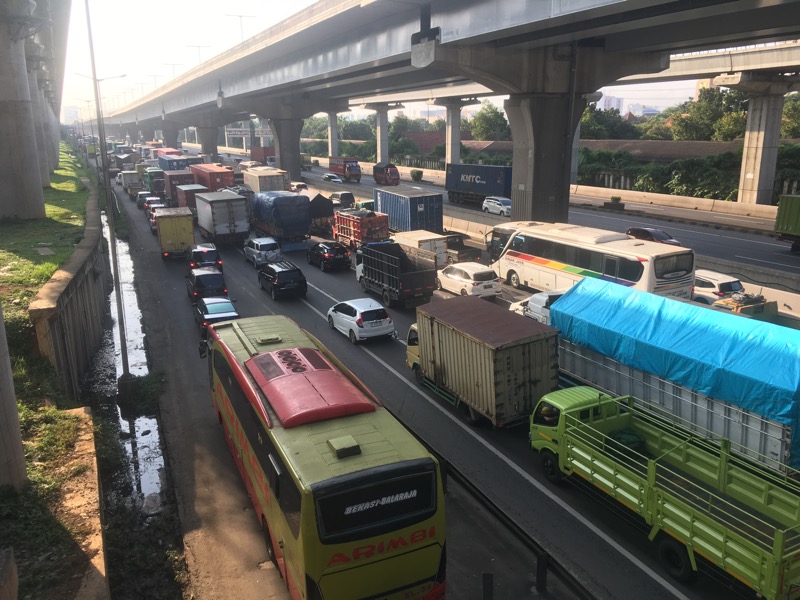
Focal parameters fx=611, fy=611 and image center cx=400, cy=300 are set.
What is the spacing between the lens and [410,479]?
8484 mm

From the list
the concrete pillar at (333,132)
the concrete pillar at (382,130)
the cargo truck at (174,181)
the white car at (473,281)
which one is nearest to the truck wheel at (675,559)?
the white car at (473,281)

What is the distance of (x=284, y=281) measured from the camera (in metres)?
27.3

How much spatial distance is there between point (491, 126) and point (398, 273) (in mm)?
88721

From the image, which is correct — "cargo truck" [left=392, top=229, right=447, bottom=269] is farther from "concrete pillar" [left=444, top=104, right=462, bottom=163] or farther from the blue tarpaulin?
"concrete pillar" [left=444, top=104, right=462, bottom=163]

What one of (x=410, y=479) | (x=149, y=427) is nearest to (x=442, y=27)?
(x=149, y=427)

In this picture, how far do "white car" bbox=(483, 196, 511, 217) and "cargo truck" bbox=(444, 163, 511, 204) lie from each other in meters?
1.45

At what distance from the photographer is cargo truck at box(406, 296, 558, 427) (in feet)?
47.0

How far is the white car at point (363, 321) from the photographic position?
21.8 meters

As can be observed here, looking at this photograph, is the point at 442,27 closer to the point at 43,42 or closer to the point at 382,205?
the point at 382,205

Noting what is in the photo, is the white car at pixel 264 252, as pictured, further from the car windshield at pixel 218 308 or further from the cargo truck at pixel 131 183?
the cargo truck at pixel 131 183

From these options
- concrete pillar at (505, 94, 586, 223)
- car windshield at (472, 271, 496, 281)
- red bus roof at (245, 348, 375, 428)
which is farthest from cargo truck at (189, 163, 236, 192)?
red bus roof at (245, 348, 375, 428)

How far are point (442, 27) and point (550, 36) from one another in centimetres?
465

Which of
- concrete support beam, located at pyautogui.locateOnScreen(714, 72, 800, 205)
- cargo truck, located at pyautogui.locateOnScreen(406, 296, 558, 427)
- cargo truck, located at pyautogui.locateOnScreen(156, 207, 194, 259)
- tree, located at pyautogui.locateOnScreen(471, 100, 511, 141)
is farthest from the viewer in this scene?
tree, located at pyautogui.locateOnScreen(471, 100, 511, 141)

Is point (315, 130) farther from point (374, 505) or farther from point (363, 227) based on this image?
point (374, 505)
